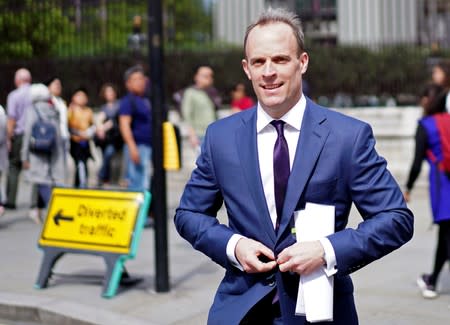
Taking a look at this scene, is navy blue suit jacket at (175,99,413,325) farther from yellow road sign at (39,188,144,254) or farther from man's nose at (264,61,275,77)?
yellow road sign at (39,188,144,254)

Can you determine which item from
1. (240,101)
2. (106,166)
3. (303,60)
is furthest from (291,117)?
(240,101)

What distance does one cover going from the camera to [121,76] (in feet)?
58.5

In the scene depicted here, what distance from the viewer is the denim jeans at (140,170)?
1045 centimetres

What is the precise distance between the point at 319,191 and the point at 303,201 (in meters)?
0.06

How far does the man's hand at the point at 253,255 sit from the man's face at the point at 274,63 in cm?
42

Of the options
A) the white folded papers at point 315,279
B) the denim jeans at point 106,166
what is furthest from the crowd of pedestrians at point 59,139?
the white folded papers at point 315,279

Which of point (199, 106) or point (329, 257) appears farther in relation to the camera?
point (199, 106)

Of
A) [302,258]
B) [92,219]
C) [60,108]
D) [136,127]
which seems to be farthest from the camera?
[60,108]

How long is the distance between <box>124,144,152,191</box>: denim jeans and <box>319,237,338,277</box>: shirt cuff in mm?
7622

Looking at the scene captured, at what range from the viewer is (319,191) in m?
2.99

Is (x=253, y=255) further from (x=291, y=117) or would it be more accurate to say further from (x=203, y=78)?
(x=203, y=78)

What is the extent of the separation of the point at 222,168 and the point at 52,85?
8312 millimetres

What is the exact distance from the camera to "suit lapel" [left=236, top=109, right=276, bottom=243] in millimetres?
2998

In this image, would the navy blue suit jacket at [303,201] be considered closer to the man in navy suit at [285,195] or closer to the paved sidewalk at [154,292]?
the man in navy suit at [285,195]
